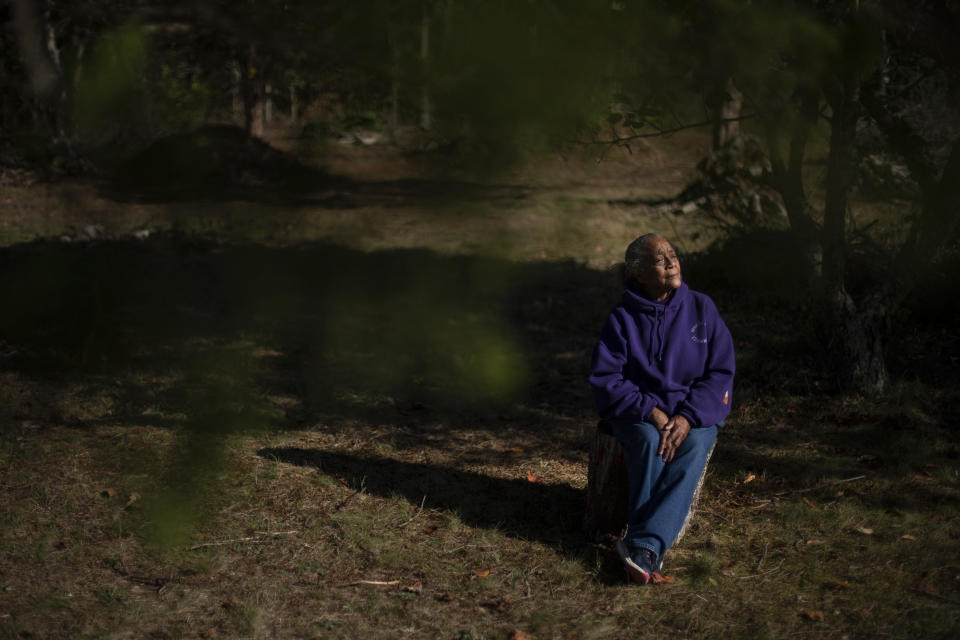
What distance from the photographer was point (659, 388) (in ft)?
14.2

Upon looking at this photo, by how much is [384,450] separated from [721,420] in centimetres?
263

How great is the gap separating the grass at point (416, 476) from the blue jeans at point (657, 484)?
0.28 meters

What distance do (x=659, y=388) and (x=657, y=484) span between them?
1.68ft

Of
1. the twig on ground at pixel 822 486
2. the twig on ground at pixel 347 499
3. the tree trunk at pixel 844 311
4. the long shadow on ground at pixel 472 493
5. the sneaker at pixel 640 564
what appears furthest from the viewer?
the tree trunk at pixel 844 311

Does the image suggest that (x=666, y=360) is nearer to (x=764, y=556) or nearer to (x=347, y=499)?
(x=764, y=556)

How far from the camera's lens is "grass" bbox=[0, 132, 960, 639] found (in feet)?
12.7

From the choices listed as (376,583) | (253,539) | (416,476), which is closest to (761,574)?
(376,583)

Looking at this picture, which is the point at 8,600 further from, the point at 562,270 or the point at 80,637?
the point at 562,270

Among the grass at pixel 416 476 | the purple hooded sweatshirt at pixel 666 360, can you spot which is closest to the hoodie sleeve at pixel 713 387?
the purple hooded sweatshirt at pixel 666 360

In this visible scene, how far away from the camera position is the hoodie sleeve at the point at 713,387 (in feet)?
13.9

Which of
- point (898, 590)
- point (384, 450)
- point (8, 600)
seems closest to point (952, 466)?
point (898, 590)

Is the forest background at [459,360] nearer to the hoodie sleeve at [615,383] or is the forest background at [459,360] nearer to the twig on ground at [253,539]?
the twig on ground at [253,539]

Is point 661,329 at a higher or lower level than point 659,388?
higher

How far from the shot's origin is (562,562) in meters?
4.41
